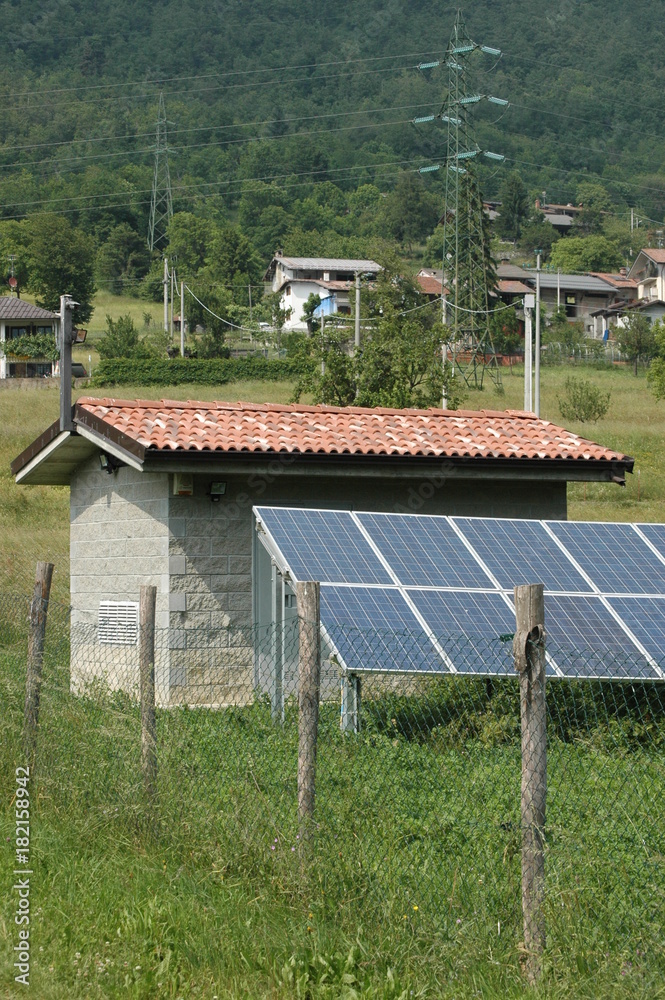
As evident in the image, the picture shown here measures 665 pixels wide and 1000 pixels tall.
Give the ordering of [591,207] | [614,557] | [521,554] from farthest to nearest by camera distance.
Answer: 1. [591,207]
2. [614,557]
3. [521,554]

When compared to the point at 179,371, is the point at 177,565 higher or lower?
lower

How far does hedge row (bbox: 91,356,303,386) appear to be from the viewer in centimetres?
6034

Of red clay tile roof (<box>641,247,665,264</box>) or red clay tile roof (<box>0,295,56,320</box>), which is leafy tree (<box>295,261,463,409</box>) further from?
red clay tile roof (<box>641,247,665,264</box>)

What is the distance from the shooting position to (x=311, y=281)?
335 feet

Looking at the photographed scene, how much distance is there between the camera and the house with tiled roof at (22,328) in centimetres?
7500

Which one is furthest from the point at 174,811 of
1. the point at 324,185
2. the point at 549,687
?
the point at 324,185

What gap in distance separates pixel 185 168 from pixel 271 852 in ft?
614

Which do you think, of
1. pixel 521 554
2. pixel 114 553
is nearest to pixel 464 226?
pixel 114 553

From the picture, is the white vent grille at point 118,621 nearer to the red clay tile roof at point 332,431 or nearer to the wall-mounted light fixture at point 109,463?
the wall-mounted light fixture at point 109,463

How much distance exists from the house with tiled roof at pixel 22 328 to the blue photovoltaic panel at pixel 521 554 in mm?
65765

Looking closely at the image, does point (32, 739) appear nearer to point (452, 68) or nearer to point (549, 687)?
point (549, 687)

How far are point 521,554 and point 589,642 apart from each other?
1.91m

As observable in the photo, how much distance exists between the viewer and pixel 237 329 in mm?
87688

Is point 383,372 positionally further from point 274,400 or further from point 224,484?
point 274,400
